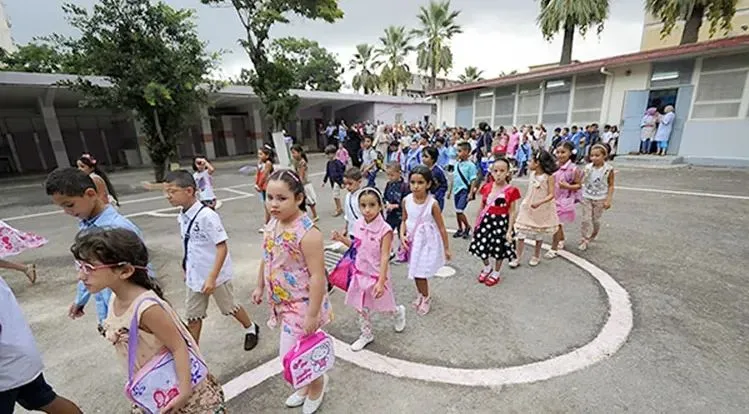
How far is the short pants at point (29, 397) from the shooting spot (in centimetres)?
167

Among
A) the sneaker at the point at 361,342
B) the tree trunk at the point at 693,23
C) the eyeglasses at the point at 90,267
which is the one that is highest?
the tree trunk at the point at 693,23

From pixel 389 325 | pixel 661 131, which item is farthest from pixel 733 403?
pixel 661 131

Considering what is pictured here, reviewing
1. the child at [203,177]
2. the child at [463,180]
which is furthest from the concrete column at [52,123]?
the child at [463,180]

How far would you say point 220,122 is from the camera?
23125 millimetres

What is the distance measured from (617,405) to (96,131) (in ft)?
83.3

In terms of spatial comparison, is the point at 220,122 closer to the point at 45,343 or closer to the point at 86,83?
the point at 86,83

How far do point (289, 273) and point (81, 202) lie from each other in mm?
1388

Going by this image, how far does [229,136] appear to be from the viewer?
77.9ft

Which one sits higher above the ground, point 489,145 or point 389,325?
point 489,145

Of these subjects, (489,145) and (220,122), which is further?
(220,122)

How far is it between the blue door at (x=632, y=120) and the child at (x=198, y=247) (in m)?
15.1

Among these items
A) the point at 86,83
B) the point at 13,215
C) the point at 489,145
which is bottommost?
the point at 13,215

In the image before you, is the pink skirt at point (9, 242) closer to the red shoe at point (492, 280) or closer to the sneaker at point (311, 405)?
the sneaker at point (311, 405)

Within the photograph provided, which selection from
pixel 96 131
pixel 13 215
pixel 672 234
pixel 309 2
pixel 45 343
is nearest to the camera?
pixel 45 343
